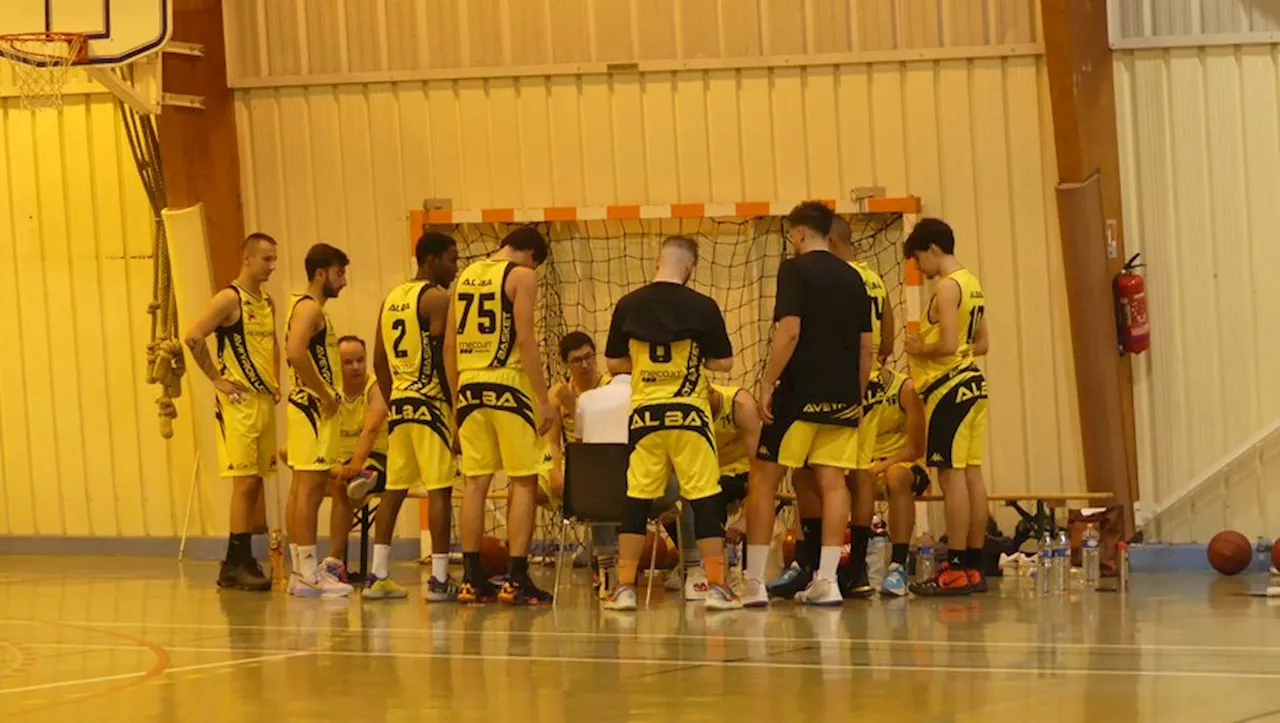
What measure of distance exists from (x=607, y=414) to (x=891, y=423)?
65.4 inches

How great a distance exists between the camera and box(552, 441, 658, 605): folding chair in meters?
9.38

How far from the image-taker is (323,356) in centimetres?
1056

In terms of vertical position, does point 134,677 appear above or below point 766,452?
below

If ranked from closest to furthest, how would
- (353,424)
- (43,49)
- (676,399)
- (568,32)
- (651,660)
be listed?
(651,660)
(676,399)
(353,424)
(43,49)
(568,32)

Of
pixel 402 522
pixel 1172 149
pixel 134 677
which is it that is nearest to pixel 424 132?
pixel 402 522

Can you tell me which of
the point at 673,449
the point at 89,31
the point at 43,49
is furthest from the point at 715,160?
the point at 43,49

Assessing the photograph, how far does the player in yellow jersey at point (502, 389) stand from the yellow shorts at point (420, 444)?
0.25 m

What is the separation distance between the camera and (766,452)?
369 inches

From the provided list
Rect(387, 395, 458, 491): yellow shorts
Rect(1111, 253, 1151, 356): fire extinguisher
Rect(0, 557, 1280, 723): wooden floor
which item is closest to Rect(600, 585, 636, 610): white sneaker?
Rect(0, 557, 1280, 723): wooden floor

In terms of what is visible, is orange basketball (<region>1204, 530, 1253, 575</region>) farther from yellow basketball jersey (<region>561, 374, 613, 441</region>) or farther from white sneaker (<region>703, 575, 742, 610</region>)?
yellow basketball jersey (<region>561, 374, 613, 441</region>)

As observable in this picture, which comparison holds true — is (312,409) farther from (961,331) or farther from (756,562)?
(961,331)

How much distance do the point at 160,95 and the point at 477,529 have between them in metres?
4.41

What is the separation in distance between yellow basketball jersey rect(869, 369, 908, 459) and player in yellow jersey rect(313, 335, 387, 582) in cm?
271

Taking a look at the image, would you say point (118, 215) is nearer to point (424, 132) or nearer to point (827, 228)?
point (424, 132)
